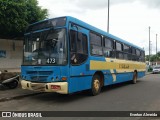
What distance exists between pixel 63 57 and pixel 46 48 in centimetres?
89

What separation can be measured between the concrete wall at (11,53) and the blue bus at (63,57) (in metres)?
8.39

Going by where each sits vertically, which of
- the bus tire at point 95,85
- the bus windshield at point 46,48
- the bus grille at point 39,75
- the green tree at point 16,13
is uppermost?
the green tree at point 16,13

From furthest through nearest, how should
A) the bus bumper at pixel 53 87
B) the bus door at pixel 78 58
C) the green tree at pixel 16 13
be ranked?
the green tree at pixel 16 13
the bus door at pixel 78 58
the bus bumper at pixel 53 87

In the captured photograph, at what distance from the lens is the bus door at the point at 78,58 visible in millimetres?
9148

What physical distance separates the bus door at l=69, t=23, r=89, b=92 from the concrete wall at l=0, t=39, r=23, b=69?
975 centimetres

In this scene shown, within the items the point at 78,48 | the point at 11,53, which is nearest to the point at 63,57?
the point at 78,48

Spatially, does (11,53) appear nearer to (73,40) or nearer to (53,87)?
(73,40)

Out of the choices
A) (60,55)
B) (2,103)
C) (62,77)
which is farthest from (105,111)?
(2,103)

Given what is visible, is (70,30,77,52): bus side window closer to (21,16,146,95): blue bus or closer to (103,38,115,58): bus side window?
(21,16,146,95): blue bus

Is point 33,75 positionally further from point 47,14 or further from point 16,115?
point 47,14

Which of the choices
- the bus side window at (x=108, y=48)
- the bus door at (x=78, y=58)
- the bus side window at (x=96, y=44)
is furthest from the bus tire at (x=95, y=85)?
the bus side window at (x=108, y=48)

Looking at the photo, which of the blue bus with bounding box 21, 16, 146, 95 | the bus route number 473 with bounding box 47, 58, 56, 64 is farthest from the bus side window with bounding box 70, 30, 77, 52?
the bus route number 473 with bounding box 47, 58, 56, 64

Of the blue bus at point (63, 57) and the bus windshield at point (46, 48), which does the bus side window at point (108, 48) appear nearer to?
the blue bus at point (63, 57)

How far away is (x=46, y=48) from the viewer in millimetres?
9289
